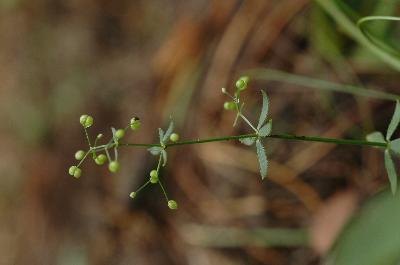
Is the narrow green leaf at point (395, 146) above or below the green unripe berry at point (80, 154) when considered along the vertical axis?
above

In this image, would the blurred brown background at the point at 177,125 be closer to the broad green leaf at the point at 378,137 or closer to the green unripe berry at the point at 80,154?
the broad green leaf at the point at 378,137

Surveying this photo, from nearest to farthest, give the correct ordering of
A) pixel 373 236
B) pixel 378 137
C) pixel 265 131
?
pixel 265 131, pixel 378 137, pixel 373 236

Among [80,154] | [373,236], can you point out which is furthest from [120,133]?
[373,236]

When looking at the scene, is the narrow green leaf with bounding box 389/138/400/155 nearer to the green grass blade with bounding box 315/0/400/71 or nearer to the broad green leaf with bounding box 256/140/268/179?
the broad green leaf with bounding box 256/140/268/179

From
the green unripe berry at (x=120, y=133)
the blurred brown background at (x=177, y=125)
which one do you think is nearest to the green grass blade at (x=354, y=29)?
the blurred brown background at (x=177, y=125)

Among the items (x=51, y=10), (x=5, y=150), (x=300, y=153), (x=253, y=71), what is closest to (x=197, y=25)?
(x=253, y=71)

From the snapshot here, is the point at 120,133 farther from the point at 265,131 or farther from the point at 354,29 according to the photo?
the point at 354,29
